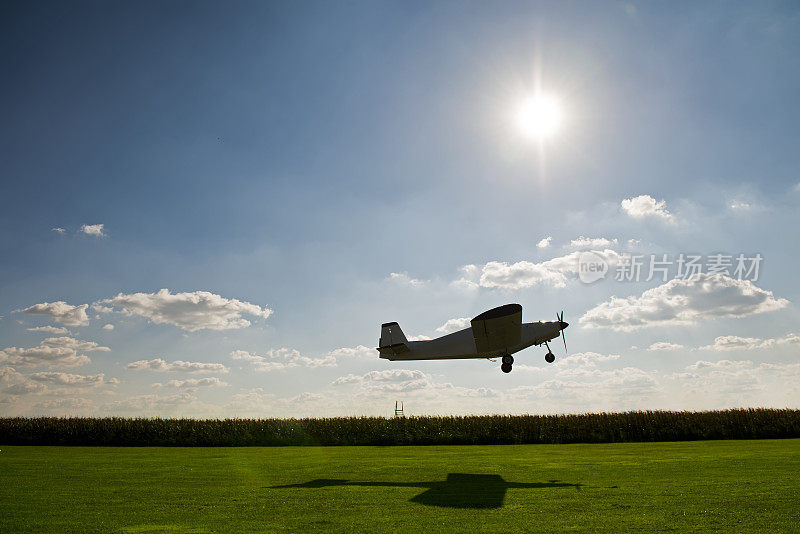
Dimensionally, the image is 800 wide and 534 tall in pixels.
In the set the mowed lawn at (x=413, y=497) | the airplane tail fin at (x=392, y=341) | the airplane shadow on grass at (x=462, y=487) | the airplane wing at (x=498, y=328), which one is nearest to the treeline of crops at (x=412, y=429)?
the airplane tail fin at (x=392, y=341)

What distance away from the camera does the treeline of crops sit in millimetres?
40438

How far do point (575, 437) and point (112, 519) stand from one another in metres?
35.0

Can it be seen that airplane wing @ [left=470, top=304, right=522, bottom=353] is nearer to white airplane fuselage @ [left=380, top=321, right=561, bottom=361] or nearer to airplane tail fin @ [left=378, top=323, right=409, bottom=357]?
white airplane fuselage @ [left=380, top=321, right=561, bottom=361]

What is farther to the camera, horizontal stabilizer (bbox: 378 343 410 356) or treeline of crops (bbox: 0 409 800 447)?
treeline of crops (bbox: 0 409 800 447)

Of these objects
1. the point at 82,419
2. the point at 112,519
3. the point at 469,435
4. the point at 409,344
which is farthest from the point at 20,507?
the point at 82,419

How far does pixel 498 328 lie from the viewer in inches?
878

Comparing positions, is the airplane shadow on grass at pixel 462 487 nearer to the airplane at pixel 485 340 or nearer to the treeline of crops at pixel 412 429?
the airplane at pixel 485 340

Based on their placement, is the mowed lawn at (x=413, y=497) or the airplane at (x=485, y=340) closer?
the mowed lawn at (x=413, y=497)

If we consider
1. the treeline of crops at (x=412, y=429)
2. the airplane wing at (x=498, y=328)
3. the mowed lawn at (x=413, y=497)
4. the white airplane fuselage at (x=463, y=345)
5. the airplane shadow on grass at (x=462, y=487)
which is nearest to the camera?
the mowed lawn at (x=413, y=497)

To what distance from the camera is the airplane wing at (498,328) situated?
21641 mm

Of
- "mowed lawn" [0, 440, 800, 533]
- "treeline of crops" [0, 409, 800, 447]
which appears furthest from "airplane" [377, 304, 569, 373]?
"treeline of crops" [0, 409, 800, 447]

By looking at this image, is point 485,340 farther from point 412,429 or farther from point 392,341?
point 412,429

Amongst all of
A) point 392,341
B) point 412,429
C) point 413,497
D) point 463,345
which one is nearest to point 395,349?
point 392,341

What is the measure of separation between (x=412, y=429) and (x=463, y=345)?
19.8 metres
